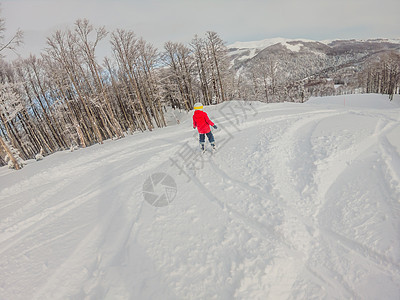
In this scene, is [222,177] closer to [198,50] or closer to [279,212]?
[279,212]

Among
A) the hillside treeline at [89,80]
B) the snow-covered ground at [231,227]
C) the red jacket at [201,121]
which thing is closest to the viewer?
the snow-covered ground at [231,227]

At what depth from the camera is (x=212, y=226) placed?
385 centimetres

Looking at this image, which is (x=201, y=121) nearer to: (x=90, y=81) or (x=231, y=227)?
(x=231, y=227)

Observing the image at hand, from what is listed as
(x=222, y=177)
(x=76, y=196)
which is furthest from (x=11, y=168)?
(x=222, y=177)

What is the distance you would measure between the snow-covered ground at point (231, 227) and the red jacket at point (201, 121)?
3.98 feet

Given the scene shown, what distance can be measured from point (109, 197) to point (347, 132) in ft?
28.5

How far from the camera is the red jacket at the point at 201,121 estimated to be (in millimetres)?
6961

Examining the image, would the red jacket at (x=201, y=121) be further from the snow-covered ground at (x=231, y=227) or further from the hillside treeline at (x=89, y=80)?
the hillside treeline at (x=89, y=80)

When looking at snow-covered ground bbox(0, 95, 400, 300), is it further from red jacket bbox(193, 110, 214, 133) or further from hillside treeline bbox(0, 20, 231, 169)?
hillside treeline bbox(0, 20, 231, 169)

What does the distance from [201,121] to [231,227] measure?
4409mm

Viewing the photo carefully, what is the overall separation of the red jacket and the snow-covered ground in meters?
1.21

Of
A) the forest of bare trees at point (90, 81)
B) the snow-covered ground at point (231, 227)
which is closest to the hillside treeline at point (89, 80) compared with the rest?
the forest of bare trees at point (90, 81)

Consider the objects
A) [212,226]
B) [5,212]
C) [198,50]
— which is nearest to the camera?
[212,226]

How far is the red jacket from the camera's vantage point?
6961mm
